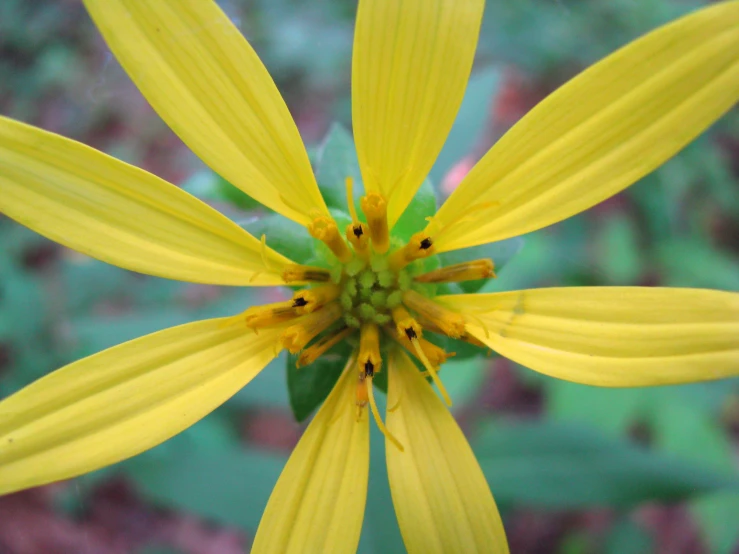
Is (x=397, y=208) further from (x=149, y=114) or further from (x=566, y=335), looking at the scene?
(x=149, y=114)

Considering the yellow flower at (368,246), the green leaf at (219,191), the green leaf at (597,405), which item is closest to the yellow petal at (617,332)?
the yellow flower at (368,246)

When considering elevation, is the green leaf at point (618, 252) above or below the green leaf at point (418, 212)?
below

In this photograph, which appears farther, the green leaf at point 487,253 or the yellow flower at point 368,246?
the green leaf at point 487,253

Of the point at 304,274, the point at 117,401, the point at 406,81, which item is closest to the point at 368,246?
the point at 304,274

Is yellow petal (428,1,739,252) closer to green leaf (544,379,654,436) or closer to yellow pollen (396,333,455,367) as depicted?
yellow pollen (396,333,455,367)

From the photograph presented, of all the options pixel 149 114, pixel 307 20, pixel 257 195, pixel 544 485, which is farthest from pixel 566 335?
pixel 149 114

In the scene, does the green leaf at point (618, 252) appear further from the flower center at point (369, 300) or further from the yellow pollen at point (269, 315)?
the yellow pollen at point (269, 315)
